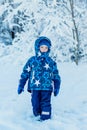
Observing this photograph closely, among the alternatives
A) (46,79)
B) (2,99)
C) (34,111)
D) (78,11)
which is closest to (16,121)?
(34,111)

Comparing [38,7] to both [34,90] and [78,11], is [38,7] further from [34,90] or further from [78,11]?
[34,90]

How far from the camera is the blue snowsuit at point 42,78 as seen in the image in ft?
20.3

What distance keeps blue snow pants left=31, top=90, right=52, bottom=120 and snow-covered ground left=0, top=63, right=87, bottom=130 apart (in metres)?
→ 0.12

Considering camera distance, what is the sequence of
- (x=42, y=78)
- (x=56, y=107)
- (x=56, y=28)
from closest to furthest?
(x=42, y=78), (x=56, y=107), (x=56, y=28)

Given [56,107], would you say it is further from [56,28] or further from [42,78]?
[56,28]

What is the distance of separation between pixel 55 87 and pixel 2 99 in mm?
1703

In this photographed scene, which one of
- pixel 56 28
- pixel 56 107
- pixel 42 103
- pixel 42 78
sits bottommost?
pixel 56 107

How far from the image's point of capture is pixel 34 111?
6.35 meters

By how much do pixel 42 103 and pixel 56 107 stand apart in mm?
802

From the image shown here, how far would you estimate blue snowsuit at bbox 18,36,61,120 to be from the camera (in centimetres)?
620

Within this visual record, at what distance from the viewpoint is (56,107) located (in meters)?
7.02

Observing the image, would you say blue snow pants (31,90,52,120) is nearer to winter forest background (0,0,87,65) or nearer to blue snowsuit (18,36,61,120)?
blue snowsuit (18,36,61,120)

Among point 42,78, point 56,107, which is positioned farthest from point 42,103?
point 56,107

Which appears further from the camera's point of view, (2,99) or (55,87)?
(2,99)
